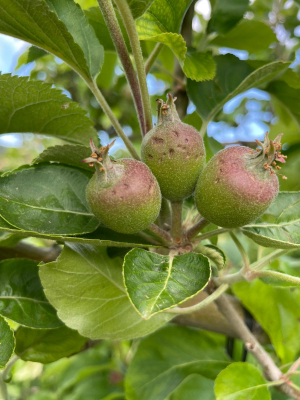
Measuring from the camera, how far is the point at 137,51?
775mm

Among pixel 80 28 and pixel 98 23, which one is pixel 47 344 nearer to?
pixel 80 28

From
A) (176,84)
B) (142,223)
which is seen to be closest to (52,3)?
(142,223)

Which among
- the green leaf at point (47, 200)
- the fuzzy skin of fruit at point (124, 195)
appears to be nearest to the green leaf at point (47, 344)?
the green leaf at point (47, 200)

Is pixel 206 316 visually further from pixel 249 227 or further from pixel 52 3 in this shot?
pixel 52 3

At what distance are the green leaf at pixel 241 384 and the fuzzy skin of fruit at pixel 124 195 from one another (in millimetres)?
496

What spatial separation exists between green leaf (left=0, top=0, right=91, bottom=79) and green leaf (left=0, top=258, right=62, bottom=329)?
1.82 ft

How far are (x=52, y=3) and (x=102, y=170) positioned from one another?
452 millimetres

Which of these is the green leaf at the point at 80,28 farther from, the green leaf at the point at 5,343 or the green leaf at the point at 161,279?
the green leaf at the point at 5,343

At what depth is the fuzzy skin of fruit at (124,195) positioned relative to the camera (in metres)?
0.70

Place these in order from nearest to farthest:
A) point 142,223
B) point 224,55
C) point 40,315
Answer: point 142,223
point 40,315
point 224,55

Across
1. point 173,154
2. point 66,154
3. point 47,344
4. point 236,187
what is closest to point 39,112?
point 66,154

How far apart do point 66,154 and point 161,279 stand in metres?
0.38

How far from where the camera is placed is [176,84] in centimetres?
145

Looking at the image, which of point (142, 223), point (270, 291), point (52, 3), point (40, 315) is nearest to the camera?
point (142, 223)
